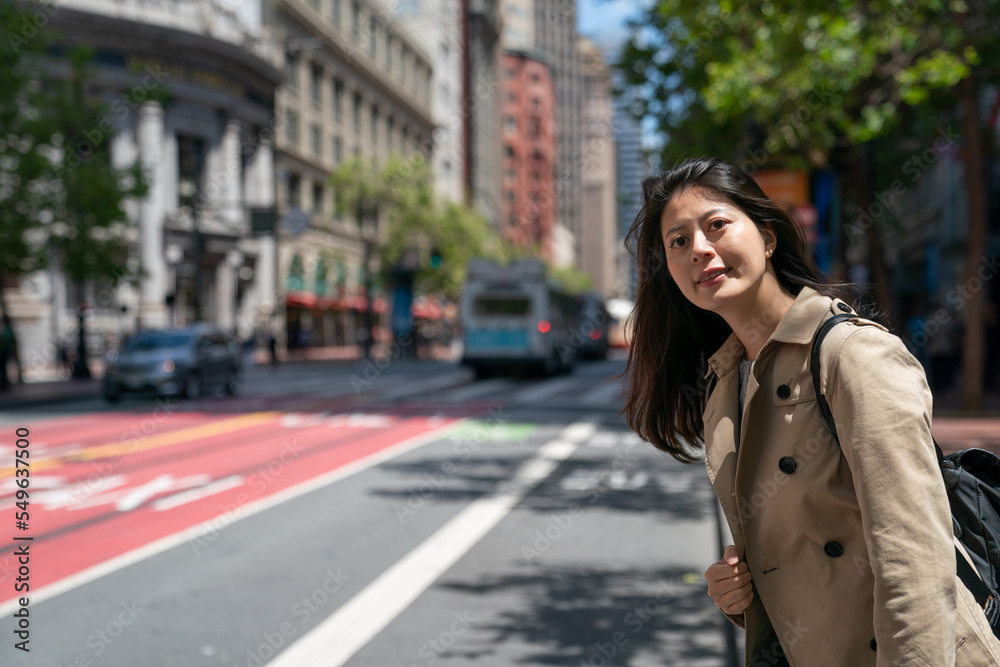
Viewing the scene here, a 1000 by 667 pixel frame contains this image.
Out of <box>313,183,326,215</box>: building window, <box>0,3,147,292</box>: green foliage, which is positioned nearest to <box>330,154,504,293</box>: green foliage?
<box>313,183,326,215</box>: building window

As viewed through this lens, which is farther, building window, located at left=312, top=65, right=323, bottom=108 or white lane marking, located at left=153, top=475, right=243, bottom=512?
building window, located at left=312, top=65, right=323, bottom=108

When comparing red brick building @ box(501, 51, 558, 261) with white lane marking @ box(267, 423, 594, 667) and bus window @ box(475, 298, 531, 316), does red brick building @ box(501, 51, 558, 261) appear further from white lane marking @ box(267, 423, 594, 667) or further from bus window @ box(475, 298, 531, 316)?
white lane marking @ box(267, 423, 594, 667)

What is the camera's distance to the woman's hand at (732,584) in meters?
1.85

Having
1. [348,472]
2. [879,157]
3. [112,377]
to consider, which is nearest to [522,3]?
[879,157]

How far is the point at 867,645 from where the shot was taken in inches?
66.0

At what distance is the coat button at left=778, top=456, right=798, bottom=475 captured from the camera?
1721mm

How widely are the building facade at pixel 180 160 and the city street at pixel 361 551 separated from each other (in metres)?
21.0

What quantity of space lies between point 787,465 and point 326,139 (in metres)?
54.3

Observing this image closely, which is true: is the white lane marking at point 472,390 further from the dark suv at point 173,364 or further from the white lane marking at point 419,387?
the dark suv at point 173,364

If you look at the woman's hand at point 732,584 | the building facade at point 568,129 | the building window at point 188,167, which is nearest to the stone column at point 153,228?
the building window at point 188,167

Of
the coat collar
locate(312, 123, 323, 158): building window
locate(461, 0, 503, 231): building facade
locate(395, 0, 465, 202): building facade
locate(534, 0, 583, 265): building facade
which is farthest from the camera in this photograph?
locate(534, 0, 583, 265): building facade

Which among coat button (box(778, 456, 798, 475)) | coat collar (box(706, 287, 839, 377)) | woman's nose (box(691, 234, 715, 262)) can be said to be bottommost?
coat button (box(778, 456, 798, 475))

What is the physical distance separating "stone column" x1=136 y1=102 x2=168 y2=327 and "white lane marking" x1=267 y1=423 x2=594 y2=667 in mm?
31592

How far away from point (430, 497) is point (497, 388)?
15215 millimetres
